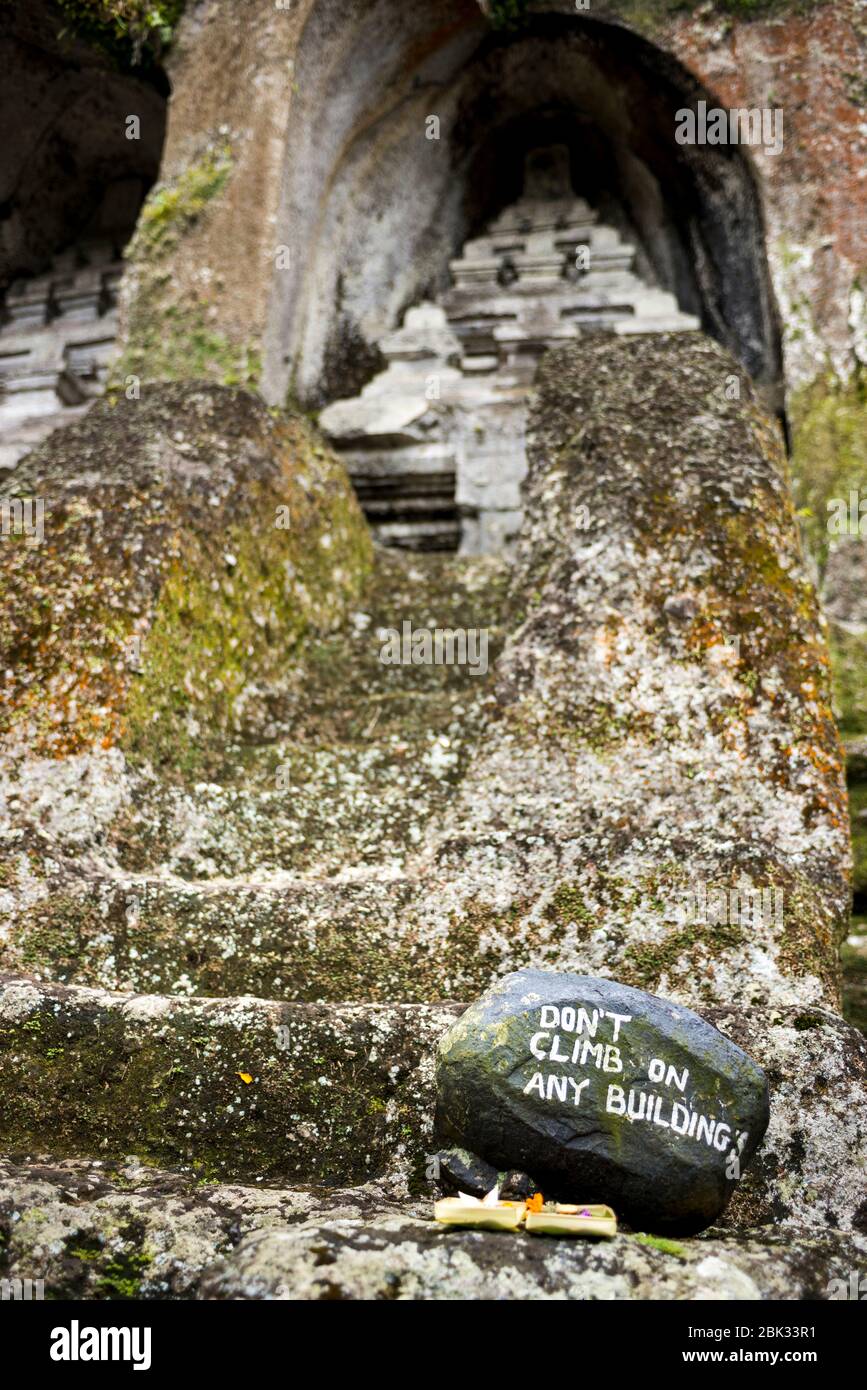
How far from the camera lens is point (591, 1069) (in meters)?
2.05

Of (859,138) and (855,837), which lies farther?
(859,138)

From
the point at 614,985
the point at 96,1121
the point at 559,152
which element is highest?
the point at 559,152

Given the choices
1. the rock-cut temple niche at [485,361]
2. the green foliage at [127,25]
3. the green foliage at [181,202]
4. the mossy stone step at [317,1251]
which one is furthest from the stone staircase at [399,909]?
the green foliage at [127,25]

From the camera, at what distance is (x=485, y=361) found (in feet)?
22.0

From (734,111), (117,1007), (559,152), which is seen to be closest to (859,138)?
(734,111)

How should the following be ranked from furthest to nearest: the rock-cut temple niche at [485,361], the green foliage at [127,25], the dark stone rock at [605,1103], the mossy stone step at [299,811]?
the rock-cut temple niche at [485,361] < the green foliage at [127,25] < the mossy stone step at [299,811] < the dark stone rock at [605,1103]

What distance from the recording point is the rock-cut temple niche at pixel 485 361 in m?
5.88

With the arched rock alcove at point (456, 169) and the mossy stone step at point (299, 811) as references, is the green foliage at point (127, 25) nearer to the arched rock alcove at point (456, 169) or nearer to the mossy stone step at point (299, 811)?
the arched rock alcove at point (456, 169)

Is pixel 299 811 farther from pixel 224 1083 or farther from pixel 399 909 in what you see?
pixel 224 1083

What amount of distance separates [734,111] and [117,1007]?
5379 millimetres

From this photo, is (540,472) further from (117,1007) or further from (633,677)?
(117,1007)

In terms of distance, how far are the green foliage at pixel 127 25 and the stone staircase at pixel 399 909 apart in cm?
244

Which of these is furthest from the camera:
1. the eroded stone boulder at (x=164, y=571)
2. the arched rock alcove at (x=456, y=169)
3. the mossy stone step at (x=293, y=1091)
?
the arched rock alcove at (x=456, y=169)

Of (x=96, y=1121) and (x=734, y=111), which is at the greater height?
(x=734, y=111)
